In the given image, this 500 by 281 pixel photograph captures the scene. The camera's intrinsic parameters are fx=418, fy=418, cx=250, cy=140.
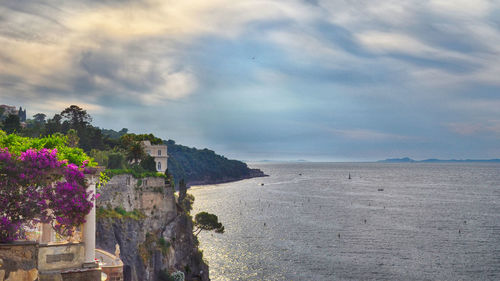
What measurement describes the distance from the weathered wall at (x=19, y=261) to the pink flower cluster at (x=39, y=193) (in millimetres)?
581

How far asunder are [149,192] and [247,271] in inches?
1102

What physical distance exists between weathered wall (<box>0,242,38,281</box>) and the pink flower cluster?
581 mm

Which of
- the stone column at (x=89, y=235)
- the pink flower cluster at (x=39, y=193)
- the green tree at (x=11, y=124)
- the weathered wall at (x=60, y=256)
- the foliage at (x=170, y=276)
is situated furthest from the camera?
the green tree at (x=11, y=124)

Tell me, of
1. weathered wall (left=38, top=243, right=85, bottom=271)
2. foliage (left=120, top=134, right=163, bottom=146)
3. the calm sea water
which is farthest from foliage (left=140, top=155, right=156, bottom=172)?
weathered wall (left=38, top=243, right=85, bottom=271)

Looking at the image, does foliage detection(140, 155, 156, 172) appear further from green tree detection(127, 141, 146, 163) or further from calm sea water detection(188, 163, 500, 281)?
calm sea water detection(188, 163, 500, 281)

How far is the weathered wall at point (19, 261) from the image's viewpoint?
12359mm

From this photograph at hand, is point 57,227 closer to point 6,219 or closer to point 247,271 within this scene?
point 6,219

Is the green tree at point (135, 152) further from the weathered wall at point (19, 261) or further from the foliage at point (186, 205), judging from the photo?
the weathered wall at point (19, 261)

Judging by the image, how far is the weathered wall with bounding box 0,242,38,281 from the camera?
1236cm

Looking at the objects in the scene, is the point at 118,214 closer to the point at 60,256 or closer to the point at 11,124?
the point at 60,256

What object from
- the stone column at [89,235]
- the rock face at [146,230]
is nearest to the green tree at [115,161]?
the rock face at [146,230]

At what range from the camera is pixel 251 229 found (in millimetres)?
110125

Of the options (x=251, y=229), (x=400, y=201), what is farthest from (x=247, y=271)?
(x=400, y=201)

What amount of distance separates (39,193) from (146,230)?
36921 millimetres
